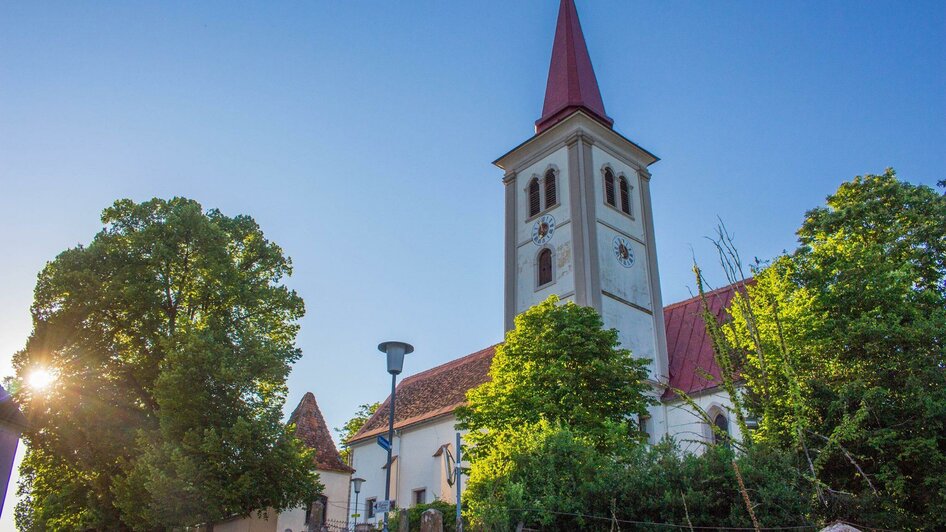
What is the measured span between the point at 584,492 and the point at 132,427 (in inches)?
556

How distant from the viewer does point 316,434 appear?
28828 mm

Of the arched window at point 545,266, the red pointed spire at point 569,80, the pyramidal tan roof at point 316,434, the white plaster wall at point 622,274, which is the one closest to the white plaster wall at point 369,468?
the pyramidal tan roof at point 316,434

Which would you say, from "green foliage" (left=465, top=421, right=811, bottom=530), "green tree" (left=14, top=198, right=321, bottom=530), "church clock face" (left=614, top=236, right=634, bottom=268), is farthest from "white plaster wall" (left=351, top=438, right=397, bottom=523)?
"green foliage" (left=465, top=421, right=811, bottom=530)

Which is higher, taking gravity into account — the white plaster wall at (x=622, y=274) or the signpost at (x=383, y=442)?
the white plaster wall at (x=622, y=274)

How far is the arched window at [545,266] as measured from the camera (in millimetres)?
30938

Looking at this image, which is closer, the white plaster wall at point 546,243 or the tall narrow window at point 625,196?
the white plaster wall at point 546,243

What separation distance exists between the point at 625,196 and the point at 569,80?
6.38 meters

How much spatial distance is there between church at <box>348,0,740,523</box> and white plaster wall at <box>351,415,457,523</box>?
56mm

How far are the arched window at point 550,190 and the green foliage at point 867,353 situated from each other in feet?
40.9

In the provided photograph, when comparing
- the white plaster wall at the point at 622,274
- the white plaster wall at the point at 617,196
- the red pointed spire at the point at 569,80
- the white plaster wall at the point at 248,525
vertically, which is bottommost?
the white plaster wall at the point at 248,525

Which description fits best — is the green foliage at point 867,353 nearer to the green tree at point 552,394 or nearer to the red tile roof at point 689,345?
the green tree at point 552,394

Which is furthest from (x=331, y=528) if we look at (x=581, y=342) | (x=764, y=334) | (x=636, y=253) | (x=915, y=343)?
(x=636, y=253)

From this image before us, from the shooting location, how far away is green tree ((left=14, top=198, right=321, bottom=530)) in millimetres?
19938

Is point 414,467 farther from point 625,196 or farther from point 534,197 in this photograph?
point 625,196
